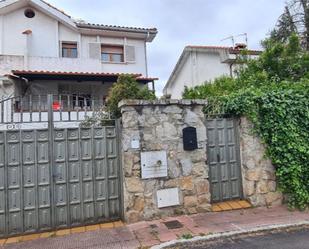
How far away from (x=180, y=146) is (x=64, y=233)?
2888mm

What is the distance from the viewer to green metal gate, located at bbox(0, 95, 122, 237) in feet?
17.5

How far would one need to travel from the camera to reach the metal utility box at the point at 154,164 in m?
5.78

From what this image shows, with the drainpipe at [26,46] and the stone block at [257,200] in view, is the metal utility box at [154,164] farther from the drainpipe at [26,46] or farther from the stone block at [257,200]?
the drainpipe at [26,46]

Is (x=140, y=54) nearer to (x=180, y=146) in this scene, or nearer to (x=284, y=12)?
(x=284, y=12)

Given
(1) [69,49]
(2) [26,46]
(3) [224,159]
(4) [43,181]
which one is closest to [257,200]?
(3) [224,159]

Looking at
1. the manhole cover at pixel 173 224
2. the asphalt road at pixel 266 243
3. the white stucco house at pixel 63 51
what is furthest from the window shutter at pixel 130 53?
the asphalt road at pixel 266 243

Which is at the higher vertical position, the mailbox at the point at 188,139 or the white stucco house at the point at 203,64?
the white stucco house at the point at 203,64

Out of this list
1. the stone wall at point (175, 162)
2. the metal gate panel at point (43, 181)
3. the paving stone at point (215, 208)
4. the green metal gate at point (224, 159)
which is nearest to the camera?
the metal gate panel at point (43, 181)

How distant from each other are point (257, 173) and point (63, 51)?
12853 millimetres

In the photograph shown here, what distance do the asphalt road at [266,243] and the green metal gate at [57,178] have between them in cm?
214

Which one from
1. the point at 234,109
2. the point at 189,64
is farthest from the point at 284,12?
the point at 234,109

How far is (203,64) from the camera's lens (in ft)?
53.9

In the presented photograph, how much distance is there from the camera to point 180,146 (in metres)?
6.08

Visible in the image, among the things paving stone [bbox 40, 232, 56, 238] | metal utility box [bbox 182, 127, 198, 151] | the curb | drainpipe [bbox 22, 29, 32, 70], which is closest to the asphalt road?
the curb
